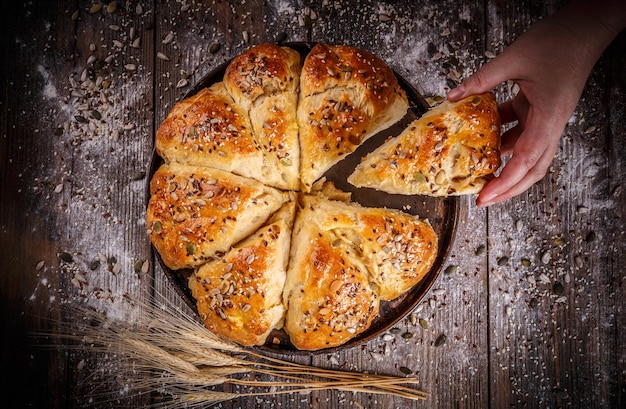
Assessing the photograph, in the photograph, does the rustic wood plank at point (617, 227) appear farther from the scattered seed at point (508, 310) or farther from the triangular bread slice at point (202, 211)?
the triangular bread slice at point (202, 211)

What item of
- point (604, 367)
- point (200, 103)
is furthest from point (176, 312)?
point (604, 367)

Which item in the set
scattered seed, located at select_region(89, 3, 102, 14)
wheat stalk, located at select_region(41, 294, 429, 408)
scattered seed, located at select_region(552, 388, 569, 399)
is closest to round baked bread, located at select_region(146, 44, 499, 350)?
wheat stalk, located at select_region(41, 294, 429, 408)

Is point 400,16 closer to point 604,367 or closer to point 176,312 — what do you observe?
point 176,312

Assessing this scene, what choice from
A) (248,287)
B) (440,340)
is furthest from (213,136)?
(440,340)

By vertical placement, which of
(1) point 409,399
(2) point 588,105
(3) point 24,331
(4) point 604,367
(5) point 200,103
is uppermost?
(2) point 588,105

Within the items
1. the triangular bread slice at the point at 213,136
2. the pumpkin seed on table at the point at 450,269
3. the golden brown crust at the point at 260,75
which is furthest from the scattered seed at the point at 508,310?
the golden brown crust at the point at 260,75
